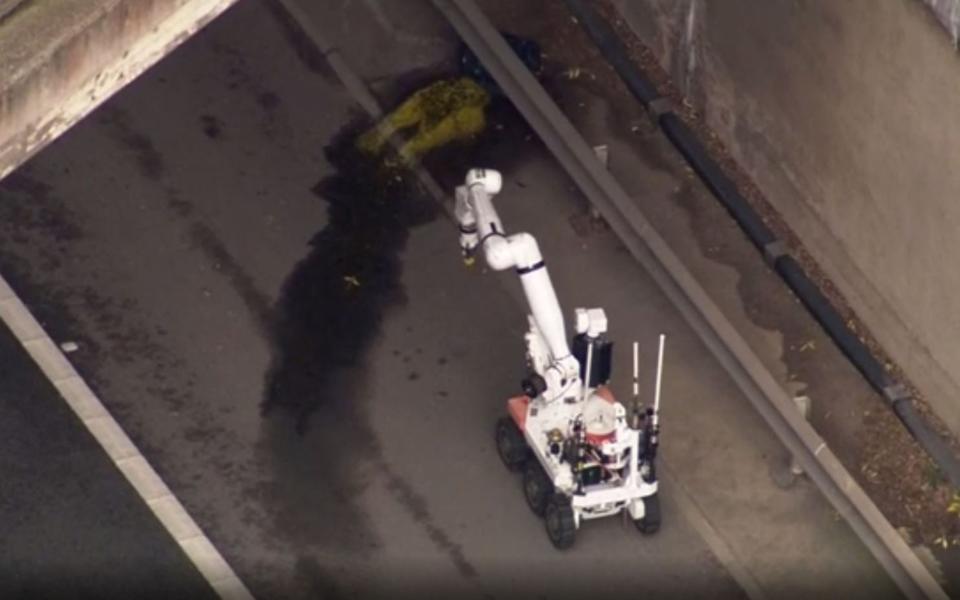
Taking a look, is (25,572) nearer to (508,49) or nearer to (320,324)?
(320,324)

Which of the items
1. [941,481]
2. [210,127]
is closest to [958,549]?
[941,481]

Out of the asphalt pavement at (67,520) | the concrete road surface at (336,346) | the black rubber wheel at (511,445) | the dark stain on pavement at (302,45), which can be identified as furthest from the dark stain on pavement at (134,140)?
the black rubber wheel at (511,445)

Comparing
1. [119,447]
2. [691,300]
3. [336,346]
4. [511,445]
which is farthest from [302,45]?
[511,445]

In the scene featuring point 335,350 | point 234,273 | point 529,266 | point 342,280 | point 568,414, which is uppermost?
point 234,273

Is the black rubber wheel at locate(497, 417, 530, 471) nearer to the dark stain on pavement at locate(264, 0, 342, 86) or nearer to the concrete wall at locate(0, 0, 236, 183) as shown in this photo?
the concrete wall at locate(0, 0, 236, 183)

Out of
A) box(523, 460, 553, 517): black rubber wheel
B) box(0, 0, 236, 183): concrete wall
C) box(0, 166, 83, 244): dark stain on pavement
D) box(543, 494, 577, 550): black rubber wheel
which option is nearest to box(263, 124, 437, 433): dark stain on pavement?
box(523, 460, 553, 517): black rubber wheel

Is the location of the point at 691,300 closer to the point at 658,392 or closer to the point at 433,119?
the point at 658,392

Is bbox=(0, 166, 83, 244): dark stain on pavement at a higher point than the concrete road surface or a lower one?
higher
